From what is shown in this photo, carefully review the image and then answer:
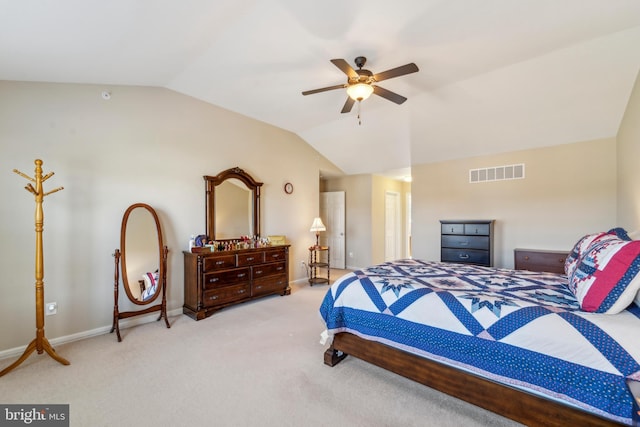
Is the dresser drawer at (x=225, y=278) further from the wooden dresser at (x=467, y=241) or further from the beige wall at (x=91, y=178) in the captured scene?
the wooden dresser at (x=467, y=241)

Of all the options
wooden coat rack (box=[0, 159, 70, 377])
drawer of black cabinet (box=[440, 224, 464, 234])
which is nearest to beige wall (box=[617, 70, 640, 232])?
drawer of black cabinet (box=[440, 224, 464, 234])

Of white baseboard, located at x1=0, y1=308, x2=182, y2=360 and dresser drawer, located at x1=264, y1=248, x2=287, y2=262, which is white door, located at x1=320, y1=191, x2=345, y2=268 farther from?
white baseboard, located at x1=0, y1=308, x2=182, y2=360

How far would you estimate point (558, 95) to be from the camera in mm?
3371

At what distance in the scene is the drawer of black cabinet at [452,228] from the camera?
15.5ft

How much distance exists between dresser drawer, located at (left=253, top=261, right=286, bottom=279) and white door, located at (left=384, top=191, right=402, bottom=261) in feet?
11.3

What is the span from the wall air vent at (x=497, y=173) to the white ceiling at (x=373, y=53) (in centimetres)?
37

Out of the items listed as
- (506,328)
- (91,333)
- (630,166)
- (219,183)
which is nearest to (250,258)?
(219,183)

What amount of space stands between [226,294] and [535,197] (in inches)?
192

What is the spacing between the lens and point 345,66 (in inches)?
94.6

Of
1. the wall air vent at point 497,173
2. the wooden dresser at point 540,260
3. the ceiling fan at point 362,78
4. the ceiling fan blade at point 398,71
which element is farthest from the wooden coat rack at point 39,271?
the wall air vent at point 497,173

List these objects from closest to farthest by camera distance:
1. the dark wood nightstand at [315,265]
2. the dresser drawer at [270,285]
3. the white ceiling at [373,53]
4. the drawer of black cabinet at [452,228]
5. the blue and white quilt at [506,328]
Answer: the blue and white quilt at [506,328] → the white ceiling at [373,53] → the dresser drawer at [270,285] → the drawer of black cabinet at [452,228] → the dark wood nightstand at [315,265]

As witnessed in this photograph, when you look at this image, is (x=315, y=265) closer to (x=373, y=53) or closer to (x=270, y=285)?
(x=270, y=285)

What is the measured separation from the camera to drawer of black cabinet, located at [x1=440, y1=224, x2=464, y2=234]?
473 cm

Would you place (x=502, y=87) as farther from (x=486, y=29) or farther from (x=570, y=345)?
(x=570, y=345)
